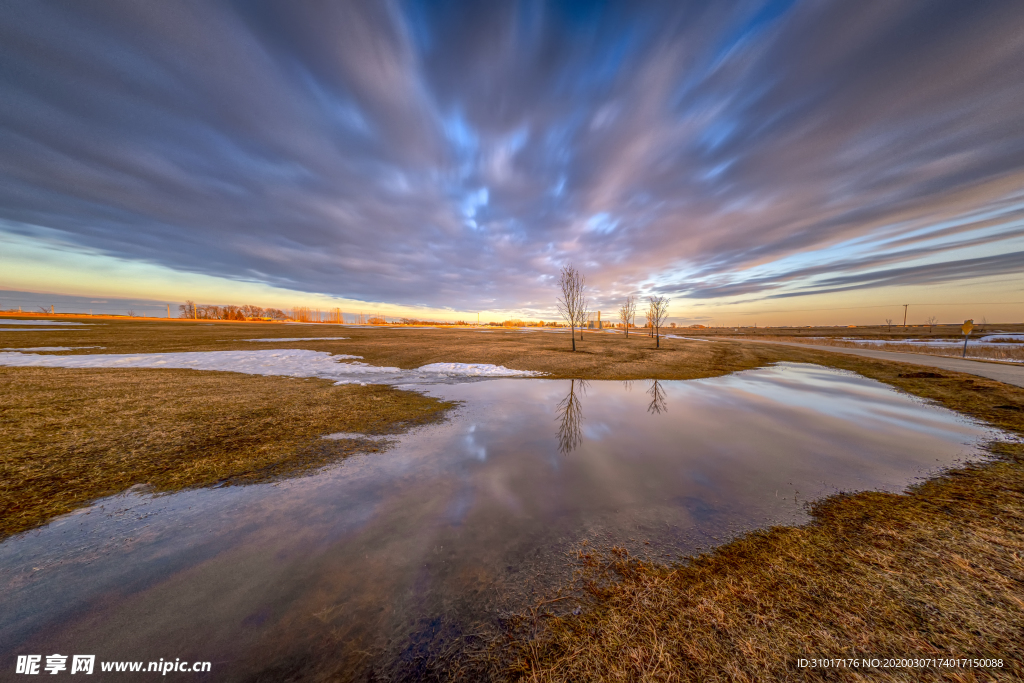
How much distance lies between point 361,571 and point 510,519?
228 centimetres

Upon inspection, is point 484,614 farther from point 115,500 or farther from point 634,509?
point 115,500

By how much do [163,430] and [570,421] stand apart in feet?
39.0

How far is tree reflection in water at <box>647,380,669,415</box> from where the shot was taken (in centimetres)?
1180

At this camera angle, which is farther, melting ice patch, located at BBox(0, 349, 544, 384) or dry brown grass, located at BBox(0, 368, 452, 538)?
melting ice patch, located at BBox(0, 349, 544, 384)

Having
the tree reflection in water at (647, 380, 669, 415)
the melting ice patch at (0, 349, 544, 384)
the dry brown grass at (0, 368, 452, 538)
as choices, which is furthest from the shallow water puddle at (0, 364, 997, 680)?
the melting ice patch at (0, 349, 544, 384)

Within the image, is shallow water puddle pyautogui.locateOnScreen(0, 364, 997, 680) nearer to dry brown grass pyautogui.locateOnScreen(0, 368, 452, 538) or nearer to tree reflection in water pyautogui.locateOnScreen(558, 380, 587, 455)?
tree reflection in water pyautogui.locateOnScreen(558, 380, 587, 455)

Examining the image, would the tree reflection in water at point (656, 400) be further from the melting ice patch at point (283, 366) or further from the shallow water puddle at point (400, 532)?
the melting ice patch at point (283, 366)

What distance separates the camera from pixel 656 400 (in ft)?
43.9

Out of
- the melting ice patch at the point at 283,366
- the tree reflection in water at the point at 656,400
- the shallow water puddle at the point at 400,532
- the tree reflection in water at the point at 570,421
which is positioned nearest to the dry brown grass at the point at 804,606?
the shallow water puddle at the point at 400,532

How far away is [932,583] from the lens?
3.72m

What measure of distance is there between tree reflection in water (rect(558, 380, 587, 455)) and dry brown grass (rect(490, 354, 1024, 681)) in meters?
3.93

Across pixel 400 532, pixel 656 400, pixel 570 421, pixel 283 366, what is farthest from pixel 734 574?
pixel 283 366

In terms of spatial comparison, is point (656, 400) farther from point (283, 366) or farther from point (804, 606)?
point (283, 366)

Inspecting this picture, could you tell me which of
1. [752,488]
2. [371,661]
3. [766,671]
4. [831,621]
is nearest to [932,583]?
[831,621]
